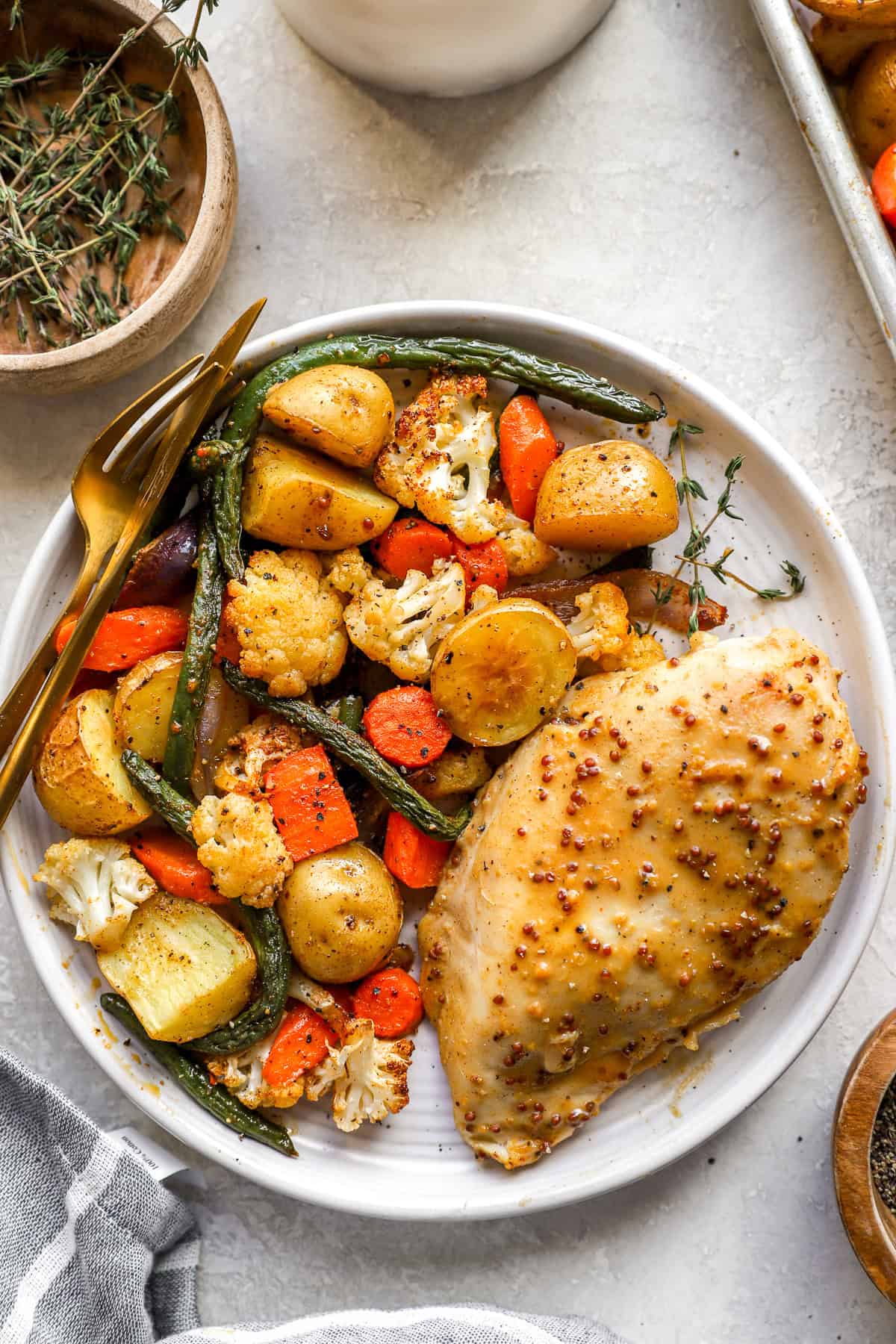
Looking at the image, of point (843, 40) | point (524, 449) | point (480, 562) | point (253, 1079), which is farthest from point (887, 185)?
point (253, 1079)

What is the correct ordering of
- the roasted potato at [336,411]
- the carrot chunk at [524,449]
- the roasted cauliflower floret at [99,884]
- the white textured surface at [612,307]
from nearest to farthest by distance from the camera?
the roasted potato at [336,411]
the roasted cauliflower floret at [99,884]
the carrot chunk at [524,449]
the white textured surface at [612,307]

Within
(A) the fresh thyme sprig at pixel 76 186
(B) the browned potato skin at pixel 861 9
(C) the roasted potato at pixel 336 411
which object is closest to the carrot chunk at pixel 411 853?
(C) the roasted potato at pixel 336 411

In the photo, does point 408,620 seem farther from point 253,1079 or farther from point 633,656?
point 253,1079

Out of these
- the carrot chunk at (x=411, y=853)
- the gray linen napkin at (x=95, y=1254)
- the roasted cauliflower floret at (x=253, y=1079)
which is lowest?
the gray linen napkin at (x=95, y=1254)

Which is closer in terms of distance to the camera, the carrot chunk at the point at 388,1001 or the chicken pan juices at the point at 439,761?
the chicken pan juices at the point at 439,761

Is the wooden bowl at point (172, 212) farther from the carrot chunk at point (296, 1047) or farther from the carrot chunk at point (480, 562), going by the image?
the carrot chunk at point (296, 1047)

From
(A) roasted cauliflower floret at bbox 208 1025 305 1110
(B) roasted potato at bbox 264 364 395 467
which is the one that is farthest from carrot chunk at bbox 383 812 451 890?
(B) roasted potato at bbox 264 364 395 467

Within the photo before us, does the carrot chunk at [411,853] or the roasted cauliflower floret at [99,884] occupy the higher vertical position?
the carrot chunk at [411,853]
